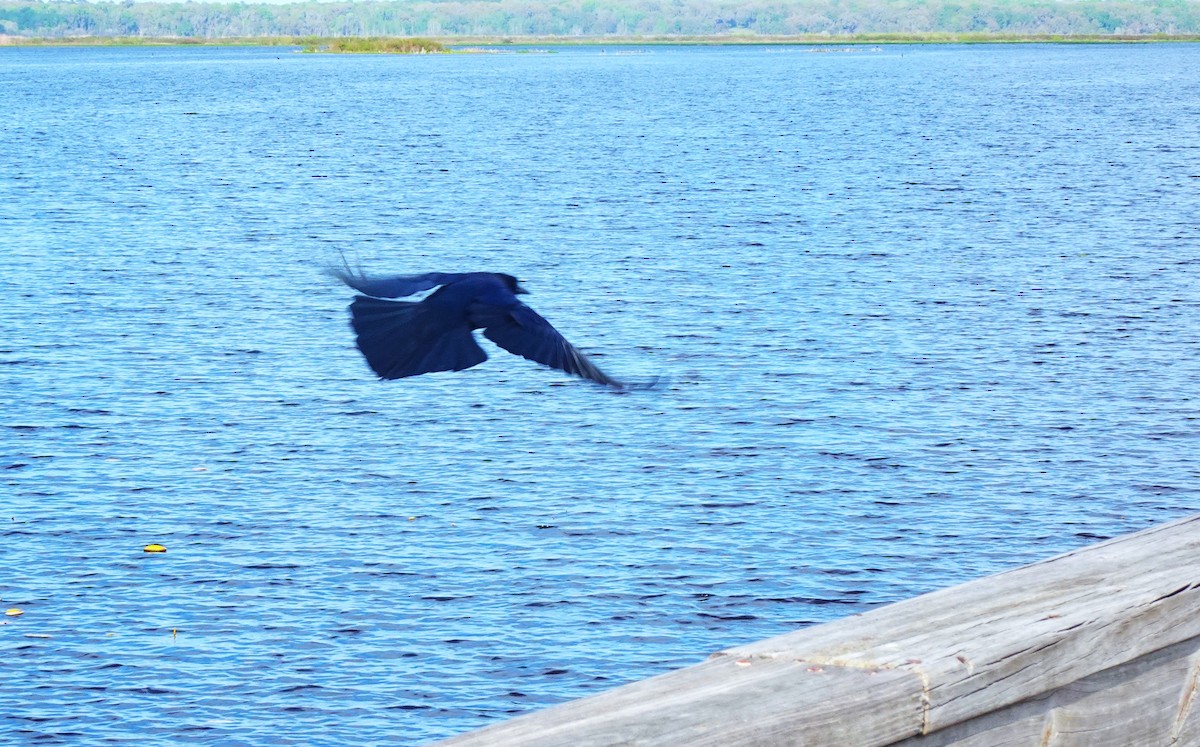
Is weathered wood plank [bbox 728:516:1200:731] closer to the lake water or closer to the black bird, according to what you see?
the black bird

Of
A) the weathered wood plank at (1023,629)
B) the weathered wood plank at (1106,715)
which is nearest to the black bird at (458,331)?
the weathered wood plank at (1023,629)

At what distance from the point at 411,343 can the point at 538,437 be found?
10.9 meters

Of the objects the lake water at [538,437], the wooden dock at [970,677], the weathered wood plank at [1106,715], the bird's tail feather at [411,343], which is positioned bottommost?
the lake water at [538,437]

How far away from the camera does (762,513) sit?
42.3 feet

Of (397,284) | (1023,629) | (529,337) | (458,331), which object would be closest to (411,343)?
(458,331)

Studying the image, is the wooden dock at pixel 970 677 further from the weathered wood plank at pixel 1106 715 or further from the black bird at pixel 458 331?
the black bird at pixel 458 331

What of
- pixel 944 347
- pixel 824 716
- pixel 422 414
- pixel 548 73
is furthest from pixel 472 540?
pixel 548 73

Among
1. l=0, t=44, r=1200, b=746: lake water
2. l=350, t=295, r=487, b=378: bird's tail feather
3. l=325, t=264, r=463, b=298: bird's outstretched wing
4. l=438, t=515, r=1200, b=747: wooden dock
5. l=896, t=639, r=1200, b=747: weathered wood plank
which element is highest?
l=325, t=264, r=463, b=298: bird's outstretched wing

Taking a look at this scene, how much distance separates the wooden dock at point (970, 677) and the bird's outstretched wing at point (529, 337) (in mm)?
1658

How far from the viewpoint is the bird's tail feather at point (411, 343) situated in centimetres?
426

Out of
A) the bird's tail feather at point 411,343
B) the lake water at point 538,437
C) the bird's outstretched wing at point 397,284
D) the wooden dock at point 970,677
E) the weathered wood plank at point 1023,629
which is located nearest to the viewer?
the wooden dock at point 970,677

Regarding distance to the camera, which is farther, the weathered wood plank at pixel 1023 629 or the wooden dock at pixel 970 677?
the weathered wood plank at pixel 1023 629

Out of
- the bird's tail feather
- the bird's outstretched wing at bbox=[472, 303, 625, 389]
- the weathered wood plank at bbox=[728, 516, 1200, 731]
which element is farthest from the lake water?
the weathered wood plank at bbox=[728, 516, 1200, 731]

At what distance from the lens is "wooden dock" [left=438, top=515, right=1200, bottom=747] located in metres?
2.34
